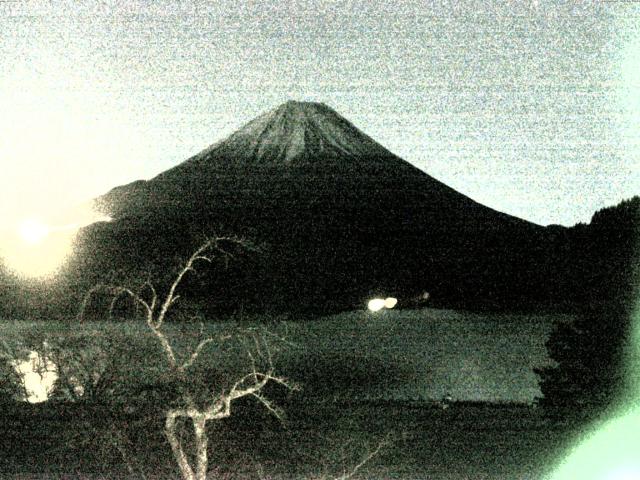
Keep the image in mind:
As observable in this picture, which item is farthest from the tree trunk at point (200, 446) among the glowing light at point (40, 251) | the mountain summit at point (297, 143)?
the mountain summit at point (297, 143)

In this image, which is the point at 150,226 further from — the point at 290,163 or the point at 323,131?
the point at 323,131

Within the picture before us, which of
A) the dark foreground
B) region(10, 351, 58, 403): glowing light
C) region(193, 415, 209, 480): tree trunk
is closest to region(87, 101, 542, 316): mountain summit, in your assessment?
region(10, 351, 58, 403): glowing light

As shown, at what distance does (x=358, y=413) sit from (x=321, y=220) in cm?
2524

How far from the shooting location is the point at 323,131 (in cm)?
5619

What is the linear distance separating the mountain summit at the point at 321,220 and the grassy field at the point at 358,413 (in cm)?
430

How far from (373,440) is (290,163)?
1510 inches

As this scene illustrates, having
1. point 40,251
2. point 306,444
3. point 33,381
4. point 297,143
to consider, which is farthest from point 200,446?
point 297,143

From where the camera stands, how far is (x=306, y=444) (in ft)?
45.2

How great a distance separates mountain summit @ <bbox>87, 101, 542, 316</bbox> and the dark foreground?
8068mm

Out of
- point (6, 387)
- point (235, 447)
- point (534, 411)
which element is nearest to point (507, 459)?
point (534, 411)

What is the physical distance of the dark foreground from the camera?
497 inches

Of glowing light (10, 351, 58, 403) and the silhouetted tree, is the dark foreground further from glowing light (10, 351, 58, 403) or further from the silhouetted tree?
glowing light (10, 351, 58, 403)

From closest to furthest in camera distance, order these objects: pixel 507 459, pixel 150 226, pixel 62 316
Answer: pixel 507 459 < pixel 62 316 < pixel 150 226

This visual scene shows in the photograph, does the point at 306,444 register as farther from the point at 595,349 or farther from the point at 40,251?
the point at 40,251
